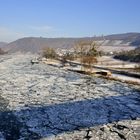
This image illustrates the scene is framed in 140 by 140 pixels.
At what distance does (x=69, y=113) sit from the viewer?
7.86 m

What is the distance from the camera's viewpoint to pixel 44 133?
6.41 metres

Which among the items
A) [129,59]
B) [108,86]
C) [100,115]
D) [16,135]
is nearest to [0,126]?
[16,135]

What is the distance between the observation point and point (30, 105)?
873cm

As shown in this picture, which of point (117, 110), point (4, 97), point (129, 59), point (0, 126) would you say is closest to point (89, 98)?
point (117, 110)

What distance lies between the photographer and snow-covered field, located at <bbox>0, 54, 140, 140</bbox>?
6359 mm

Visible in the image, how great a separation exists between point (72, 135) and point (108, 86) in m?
6.33

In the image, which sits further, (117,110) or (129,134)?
(117,110)

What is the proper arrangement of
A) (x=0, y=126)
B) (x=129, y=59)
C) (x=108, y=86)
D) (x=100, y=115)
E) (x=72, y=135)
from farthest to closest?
(x=129, y=59), (x=108, y=86), (x=100, y=115), (x=0, y=126), (x=72, y=135)

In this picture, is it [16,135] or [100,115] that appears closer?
[16,135]

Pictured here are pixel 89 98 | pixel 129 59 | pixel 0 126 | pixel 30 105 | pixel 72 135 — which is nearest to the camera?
pixel 72 135

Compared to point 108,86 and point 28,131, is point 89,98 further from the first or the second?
point 28,131

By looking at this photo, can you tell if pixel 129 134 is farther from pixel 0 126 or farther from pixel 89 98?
pixel 89 98

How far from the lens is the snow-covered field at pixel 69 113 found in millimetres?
6359

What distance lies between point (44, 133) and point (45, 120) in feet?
2.86
